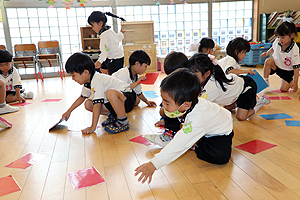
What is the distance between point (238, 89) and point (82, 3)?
483 cm

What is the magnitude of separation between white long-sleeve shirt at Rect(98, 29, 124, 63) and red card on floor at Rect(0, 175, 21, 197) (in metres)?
1.88

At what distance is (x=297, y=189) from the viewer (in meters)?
1.00

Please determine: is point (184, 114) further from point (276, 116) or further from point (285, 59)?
point (285, 59)

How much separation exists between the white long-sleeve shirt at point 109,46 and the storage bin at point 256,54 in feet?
11.7

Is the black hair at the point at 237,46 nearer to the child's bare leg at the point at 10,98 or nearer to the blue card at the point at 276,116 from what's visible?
the blue card at the point at 276,116

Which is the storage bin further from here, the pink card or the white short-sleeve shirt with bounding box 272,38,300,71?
the pink card

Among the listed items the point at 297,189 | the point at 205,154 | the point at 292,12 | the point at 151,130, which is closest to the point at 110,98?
the point at 151,130

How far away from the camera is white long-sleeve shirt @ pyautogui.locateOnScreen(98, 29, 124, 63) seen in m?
2.90

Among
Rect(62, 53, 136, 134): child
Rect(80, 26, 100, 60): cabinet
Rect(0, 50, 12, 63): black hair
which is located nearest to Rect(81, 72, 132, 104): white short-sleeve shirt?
Rect(62, 53, 136, 134): child

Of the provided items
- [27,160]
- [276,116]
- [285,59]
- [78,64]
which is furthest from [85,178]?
[285,59]

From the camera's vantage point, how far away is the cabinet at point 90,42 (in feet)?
18.2

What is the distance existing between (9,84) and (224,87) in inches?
108

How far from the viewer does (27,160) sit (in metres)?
1.42

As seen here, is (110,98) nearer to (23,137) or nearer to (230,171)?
(23,137)
